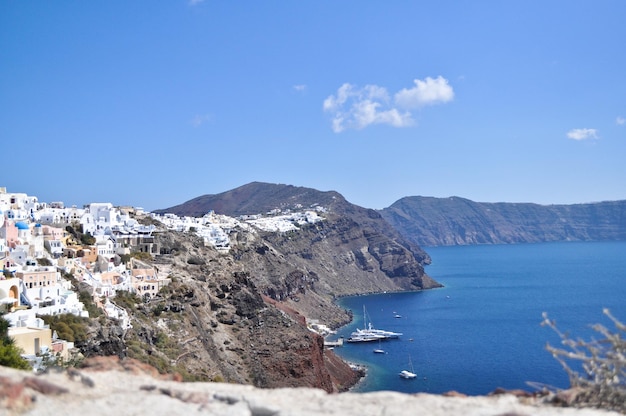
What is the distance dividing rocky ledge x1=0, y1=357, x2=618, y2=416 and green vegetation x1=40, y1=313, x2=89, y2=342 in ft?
67.7

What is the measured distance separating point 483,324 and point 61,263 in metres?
59.9

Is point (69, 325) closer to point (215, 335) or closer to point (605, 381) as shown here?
point (215, 335)

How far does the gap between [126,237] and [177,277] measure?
12.6 metres

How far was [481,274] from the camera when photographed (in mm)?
155625

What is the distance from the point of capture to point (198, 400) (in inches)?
351

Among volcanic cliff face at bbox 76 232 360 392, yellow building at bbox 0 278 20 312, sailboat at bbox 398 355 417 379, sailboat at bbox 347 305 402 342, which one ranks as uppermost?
yellow building at bbox 0 278 20 312

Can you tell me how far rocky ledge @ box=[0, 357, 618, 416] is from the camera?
8.41 m

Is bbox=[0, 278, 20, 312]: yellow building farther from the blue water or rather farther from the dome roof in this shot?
the blue water

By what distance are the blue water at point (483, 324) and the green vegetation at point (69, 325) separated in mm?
23270

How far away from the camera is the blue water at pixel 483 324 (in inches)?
2160

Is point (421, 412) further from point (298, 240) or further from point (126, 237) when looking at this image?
point (298, 240)

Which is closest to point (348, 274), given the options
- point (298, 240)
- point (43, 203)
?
point (298, 240)

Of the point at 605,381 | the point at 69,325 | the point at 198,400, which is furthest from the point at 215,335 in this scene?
the point at 605,381

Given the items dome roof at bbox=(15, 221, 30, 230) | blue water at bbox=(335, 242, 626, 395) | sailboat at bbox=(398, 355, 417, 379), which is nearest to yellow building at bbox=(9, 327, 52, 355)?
dome roof at bbox=(15, 221, 30, 230)
